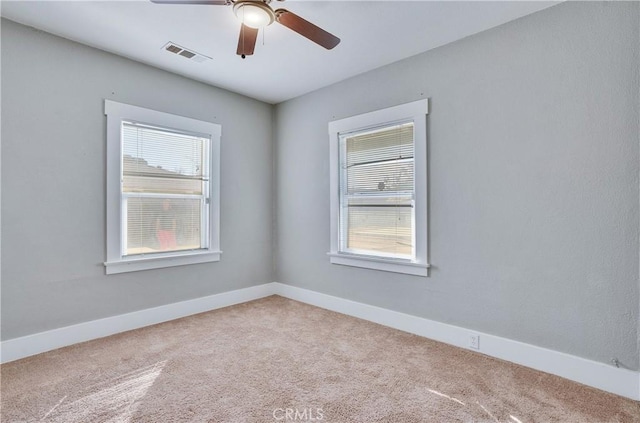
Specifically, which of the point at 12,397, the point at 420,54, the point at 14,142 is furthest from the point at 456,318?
the point at 14,142

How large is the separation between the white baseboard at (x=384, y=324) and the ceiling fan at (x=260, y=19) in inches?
99.2

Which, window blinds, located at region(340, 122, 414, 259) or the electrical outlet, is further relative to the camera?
window blinds, located at region(340, 122, 414, 259)

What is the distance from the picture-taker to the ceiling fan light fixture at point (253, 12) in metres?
1.87

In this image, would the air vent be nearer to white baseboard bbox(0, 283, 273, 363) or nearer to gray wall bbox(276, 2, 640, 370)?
gray wall bbox(276, 2, 640, 370)

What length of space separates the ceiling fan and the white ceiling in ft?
1.28

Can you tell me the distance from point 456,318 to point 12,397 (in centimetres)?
321

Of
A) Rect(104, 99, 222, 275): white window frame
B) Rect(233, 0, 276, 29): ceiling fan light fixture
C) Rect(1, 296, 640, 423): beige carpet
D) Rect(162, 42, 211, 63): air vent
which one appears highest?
Rect(162, 42, 211, 63): air vent

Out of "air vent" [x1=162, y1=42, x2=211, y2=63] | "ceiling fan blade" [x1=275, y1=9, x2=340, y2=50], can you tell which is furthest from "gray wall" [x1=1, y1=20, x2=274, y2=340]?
"ceiling fan blade" [x1=275, y1=9, x2=340, y2=50]

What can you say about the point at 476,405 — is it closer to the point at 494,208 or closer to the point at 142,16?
the point at 494,208

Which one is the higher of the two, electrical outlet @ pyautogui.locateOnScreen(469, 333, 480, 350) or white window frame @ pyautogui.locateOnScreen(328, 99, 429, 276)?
white window frame @ pyautogui.locateOnScreen(328, 99, 429, 276)

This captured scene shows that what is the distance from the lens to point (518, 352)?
2455 millimetres

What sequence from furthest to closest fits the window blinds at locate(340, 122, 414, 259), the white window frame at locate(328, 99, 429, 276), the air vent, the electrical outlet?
1. the window blinds at locate(340, 122, 414, 259)
2. the white window frame at locate(328, 99, 429, 276)
3. the air vent
4. the electrical outlet

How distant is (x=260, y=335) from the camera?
302 centimetres

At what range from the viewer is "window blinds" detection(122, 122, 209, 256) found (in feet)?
10.5
